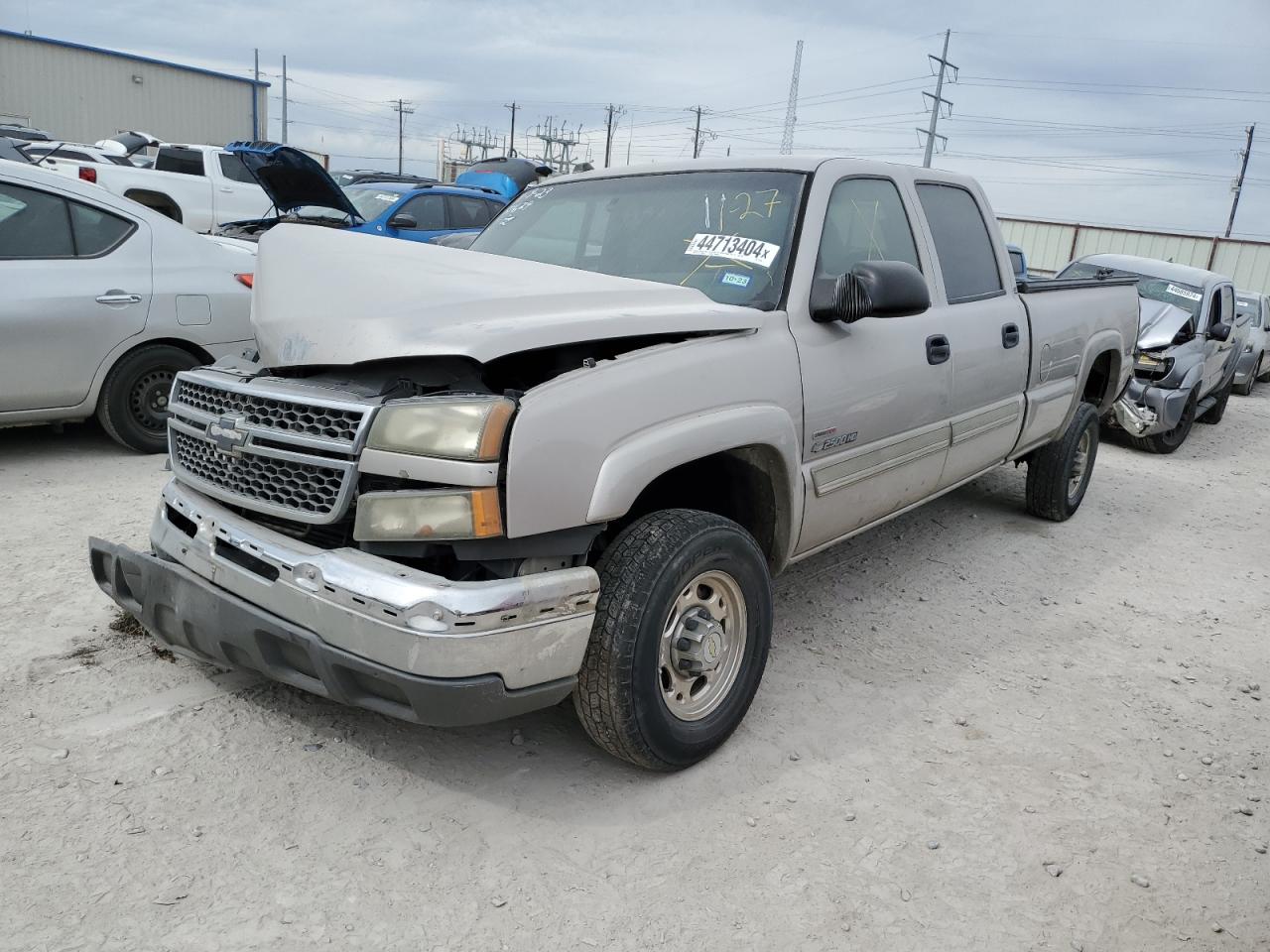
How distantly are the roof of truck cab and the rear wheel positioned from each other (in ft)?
4.93

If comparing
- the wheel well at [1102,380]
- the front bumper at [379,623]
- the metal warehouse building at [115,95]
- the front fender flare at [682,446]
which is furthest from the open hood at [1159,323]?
the metal warehouse building at [115,95]

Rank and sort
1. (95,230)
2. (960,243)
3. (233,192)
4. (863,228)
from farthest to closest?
(233,192) < (95,230) < (960,243) < (863,228)

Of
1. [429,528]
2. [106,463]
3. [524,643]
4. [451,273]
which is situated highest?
[451,273]

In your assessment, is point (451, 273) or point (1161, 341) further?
point (1161, 341)

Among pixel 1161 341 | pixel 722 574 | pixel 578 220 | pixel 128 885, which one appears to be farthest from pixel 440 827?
pixel 1161 341

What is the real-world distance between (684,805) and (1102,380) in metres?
4.73

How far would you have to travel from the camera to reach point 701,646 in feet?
9.47

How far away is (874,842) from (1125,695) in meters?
1.61

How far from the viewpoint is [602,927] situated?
233cm

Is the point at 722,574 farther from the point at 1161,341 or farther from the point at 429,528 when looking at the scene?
the point at 1161,341

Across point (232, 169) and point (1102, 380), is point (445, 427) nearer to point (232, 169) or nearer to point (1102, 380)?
point (1102, 380)

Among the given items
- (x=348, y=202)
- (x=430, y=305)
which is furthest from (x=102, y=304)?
(x=430, y=305)

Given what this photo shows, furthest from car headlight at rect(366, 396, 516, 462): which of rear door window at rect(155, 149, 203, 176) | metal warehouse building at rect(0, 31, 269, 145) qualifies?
metal warehouse building at rect(0, 31, 269, 145)

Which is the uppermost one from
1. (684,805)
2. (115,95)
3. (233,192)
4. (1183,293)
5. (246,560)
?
(115,95)
